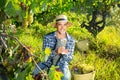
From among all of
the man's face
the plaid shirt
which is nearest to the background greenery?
the plaid shirt

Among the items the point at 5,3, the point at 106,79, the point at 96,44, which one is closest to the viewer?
the point at 5,3

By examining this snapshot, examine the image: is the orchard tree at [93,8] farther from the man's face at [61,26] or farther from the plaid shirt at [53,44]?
the man's face at [61,26]

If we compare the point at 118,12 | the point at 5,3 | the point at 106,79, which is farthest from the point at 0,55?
the point at 118,12

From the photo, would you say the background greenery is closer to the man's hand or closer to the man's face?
the man's face

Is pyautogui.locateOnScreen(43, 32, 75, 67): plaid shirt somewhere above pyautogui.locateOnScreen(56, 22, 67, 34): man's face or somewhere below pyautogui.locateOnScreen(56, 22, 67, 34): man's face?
below

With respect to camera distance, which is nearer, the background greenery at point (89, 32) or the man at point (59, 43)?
the man at point (59, 43)

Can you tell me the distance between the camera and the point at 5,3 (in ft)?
6.88

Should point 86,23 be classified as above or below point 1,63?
below

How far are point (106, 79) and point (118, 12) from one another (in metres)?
3.47

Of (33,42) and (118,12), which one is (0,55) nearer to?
(33,42)

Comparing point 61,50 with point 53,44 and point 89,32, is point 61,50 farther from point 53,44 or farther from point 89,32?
point 89,32

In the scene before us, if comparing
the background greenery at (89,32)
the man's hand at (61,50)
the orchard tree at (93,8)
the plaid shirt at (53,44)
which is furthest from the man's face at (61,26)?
the orchard tree at (93,8)

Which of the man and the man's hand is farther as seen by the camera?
the man

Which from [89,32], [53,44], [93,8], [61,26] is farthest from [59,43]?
[89,32]
